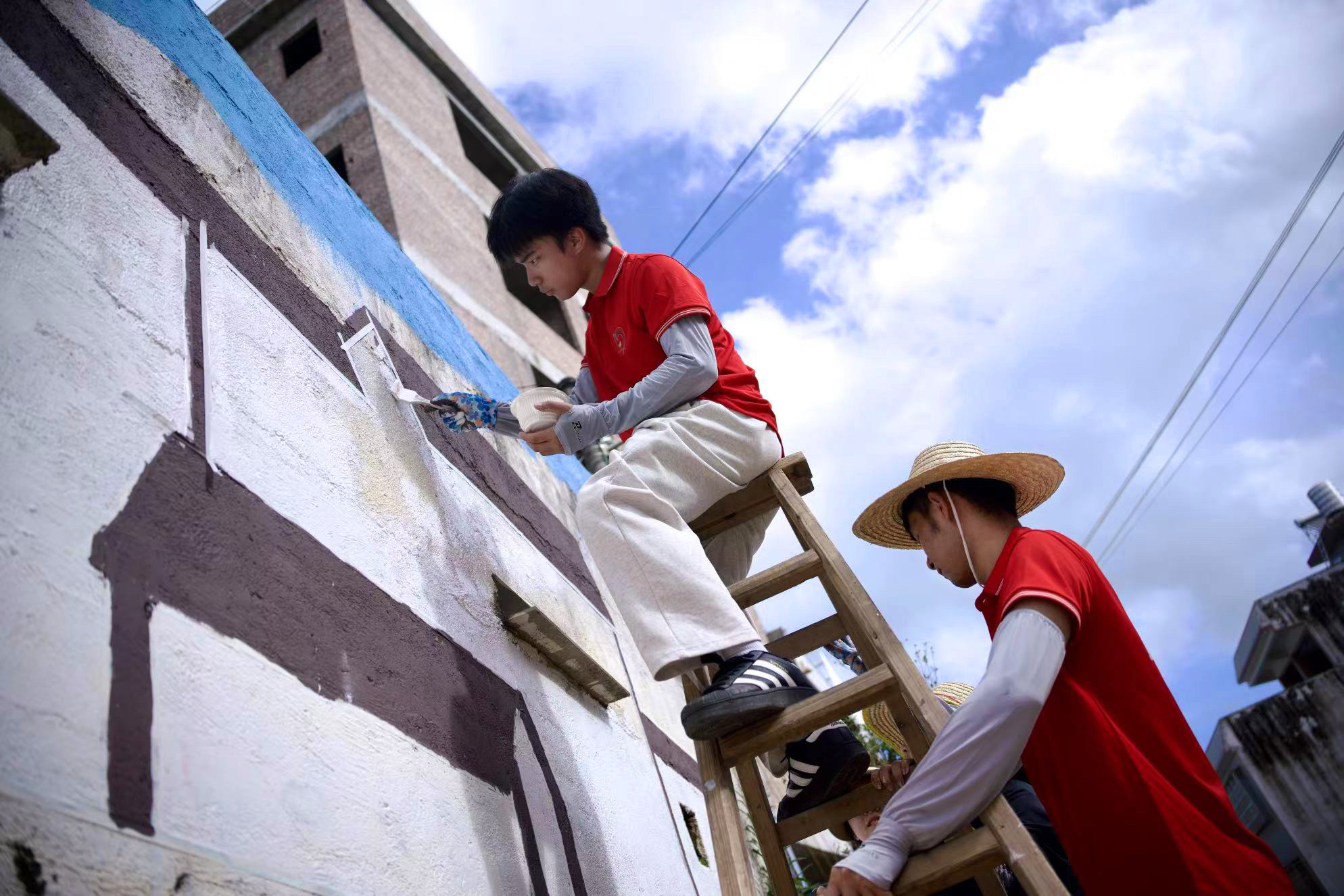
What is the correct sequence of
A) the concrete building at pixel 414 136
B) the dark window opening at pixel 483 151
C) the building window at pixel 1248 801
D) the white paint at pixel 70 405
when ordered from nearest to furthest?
the white paint at pixel 70 405 < the concrete building at pixel 414 136 < the dark window opening at pixel 483 151 < the building window at pixel 1248 801

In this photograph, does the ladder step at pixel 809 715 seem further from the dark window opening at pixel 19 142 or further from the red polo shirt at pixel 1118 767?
the dark window opening at pixel 19 142

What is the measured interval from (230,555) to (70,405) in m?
0.35

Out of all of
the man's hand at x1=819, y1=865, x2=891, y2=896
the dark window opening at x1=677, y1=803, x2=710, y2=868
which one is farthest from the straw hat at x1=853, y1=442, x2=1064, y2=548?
the dark window opening at x1=677, y1=803, x2=710, y2=868

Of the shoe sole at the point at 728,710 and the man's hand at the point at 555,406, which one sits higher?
the man's hand at the point at 555,406

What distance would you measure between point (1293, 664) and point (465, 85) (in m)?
16.6

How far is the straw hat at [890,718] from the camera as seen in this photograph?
2943 millimetres

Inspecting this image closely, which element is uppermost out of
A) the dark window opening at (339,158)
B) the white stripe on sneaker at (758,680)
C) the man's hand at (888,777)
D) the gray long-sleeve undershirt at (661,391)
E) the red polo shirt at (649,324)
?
the dark window opening at (339,158)

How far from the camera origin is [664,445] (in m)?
2.37

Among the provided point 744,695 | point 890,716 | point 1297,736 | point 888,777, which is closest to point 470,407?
point 744,695

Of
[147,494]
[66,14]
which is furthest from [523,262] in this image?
[147,494]

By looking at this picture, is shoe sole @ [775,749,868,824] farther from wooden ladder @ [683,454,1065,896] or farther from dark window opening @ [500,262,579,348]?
dark window opening @ [500,262,579,348]

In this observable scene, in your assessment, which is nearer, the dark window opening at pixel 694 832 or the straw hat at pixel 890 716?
the straw hat at pixel 890 716

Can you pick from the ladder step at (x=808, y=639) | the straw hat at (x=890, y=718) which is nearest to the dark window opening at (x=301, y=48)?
the straw hat at (x=890, y=718)

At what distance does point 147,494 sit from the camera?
147cm
